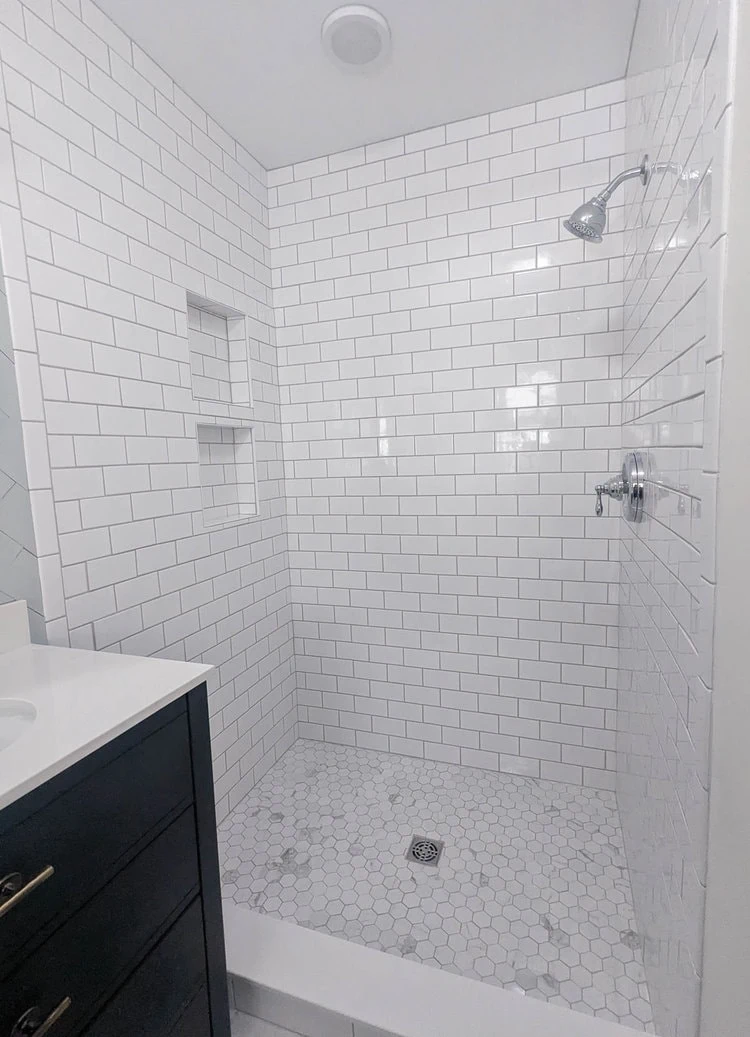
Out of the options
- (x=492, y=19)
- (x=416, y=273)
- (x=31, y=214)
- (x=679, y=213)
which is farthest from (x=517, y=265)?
(x=31, y=214)

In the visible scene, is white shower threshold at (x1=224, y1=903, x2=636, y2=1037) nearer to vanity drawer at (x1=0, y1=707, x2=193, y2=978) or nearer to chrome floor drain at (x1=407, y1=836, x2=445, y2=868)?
chrome floor drain at (x1=407, y1=836, x2=445, y2=868)

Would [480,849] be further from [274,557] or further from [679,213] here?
[679,213]

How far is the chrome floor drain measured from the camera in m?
1.65

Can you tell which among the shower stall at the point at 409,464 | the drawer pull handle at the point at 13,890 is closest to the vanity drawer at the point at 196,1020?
the shower stall at the point at 409,464

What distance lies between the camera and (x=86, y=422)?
1.33m

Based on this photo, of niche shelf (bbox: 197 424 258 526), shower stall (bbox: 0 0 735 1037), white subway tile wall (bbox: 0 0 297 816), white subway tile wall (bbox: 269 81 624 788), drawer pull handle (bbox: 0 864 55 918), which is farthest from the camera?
niche shelf (bbox: 197 424 258 526)

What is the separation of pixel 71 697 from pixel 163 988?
1.90 feet

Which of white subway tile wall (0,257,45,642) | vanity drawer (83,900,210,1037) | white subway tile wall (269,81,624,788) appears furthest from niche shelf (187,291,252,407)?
vanity drawer (83,900,210,1037)

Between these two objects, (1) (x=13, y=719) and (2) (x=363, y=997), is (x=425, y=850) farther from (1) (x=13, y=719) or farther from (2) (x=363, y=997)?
(1) (x=13, y=719)

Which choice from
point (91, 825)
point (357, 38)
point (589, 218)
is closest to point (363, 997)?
point (91, 825)

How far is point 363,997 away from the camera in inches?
45.7

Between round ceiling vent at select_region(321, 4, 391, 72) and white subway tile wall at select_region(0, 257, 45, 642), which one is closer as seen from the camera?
white subway tile wall at select_region(0, 257, 45, 642)

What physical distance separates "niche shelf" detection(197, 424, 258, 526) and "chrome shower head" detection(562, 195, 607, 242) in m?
1.35

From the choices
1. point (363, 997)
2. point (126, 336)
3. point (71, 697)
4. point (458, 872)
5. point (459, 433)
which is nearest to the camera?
point (71, 697)
